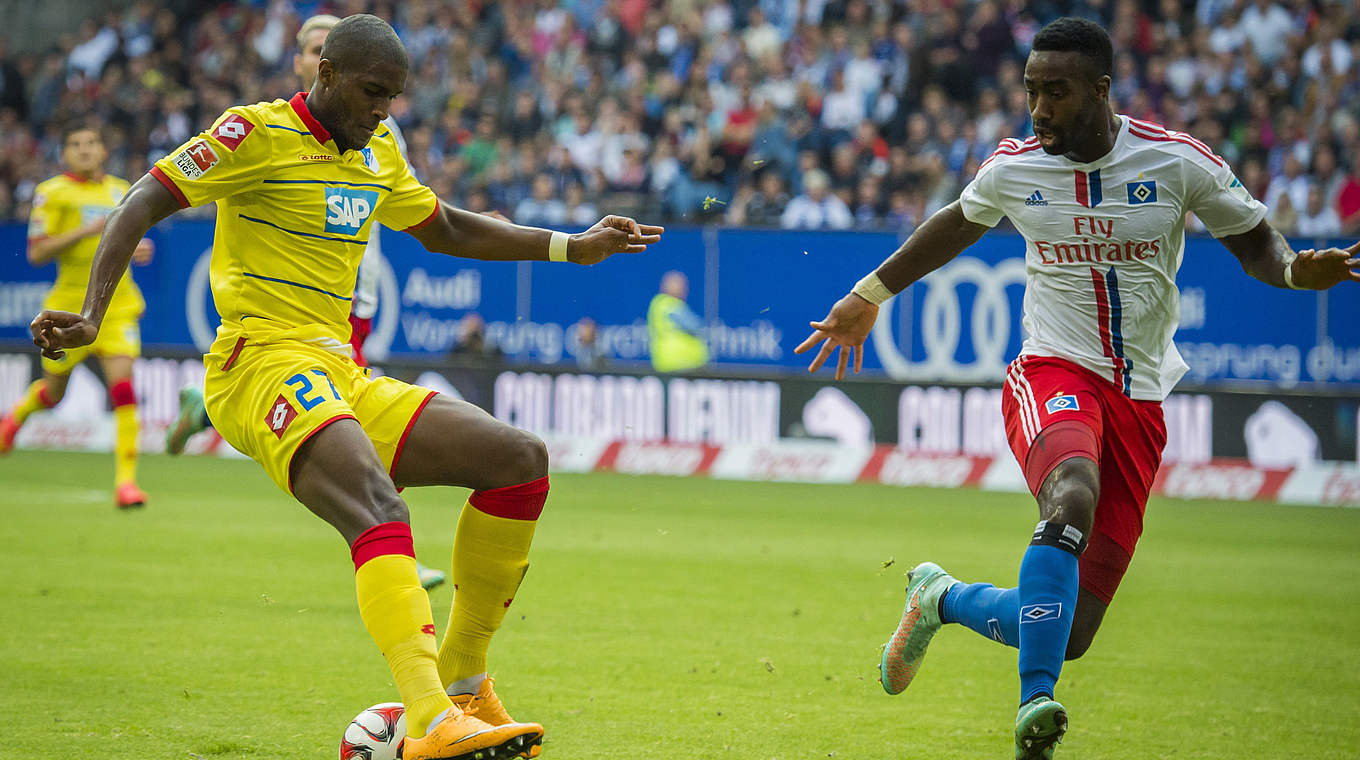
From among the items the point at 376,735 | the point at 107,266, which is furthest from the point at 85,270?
the point at 376,735

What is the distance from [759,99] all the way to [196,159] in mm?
Result: 15621

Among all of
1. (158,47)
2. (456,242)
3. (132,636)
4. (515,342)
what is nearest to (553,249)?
(456,242)

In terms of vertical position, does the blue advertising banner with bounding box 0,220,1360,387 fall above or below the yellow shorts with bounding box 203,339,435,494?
above

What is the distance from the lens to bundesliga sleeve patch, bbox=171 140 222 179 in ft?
16.1

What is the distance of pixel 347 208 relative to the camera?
5230 millimetres

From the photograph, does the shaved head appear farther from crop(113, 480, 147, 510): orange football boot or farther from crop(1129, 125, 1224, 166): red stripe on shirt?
crop(113, 480, 147, 510): orange football boot

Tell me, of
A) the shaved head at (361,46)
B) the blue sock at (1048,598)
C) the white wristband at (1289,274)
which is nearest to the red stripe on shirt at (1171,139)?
the white wristband at (1289,274)

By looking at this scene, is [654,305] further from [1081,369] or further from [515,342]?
[1081,369]

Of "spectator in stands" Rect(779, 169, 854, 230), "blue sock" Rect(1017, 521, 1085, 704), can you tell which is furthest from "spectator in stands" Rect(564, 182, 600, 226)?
"blue sock" Rect(1017, 521, 1085, 704)

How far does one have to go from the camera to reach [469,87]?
22531 mm

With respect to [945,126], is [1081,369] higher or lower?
lower

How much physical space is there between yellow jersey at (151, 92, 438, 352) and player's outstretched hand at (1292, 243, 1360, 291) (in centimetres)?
323

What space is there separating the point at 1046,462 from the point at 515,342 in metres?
14.6

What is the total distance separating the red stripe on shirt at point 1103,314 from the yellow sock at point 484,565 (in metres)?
2.02
